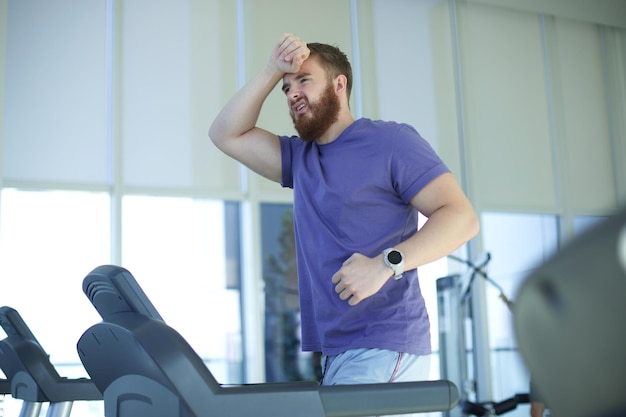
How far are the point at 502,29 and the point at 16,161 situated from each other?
14.5ft

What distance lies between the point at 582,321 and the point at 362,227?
4.41 ft

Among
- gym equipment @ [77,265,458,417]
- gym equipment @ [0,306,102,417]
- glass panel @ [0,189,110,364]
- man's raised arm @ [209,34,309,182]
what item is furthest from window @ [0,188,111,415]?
gym equipment @ [77,265,458,417]

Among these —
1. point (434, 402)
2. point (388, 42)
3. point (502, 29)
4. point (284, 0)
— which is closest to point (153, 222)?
point (284, 0)

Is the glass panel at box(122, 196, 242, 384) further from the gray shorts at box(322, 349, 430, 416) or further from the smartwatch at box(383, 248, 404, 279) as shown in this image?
the smartwatch at box(383, 248, 404, 279)

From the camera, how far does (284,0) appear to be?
6379 millimetres

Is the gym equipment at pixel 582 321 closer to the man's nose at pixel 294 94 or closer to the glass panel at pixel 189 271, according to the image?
the man's nose at pixel 294 94

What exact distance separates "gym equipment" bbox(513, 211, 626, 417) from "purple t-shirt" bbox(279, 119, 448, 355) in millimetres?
1243

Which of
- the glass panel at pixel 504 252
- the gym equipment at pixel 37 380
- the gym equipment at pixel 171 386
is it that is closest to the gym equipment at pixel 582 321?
the gym equipment at pixel 171 386

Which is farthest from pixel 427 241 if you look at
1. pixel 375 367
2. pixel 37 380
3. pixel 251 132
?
pixel 37 380

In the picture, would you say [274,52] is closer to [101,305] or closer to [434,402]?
[101,305]

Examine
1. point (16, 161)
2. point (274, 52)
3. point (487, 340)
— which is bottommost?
point (487, 340)

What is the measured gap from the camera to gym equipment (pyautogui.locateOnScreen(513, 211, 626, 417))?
29 centimetres

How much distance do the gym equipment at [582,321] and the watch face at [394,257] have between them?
3.57 feet

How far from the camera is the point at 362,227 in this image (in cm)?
164
